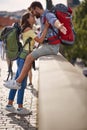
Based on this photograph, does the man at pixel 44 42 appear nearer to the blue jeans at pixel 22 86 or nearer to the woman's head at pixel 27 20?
the blue jeans at pixel 22 86

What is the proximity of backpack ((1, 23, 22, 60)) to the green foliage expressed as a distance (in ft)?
97.1

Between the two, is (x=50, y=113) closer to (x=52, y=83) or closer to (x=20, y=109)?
(x=52, y=83)

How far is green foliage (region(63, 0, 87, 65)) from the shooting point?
37750mm

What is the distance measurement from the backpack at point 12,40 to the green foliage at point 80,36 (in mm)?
29587

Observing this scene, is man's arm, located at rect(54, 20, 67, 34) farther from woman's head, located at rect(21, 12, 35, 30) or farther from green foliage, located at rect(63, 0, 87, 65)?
green foliage, located at rect(63, 0, 87, 65)

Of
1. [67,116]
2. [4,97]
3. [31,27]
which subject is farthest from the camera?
[4,97]

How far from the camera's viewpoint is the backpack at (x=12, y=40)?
20.7 ft

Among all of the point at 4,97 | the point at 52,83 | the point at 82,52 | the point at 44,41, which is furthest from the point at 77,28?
the point at 52,83

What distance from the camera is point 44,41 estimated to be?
5.34 meters

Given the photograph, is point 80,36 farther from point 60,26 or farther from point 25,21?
point 60,26

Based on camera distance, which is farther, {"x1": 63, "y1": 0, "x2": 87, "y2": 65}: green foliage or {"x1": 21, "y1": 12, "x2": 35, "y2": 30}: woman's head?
{"x1": 63, "y1": 0, "x2": 87, "y2": 65}: green foliage

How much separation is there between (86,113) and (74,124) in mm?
→ 130

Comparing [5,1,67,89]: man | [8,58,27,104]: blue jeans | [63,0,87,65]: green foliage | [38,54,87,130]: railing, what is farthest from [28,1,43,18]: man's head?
[63,0,87,65]: green foliage

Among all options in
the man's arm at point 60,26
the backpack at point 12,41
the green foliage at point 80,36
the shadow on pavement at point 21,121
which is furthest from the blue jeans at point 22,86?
the green foliage at point 80,36
